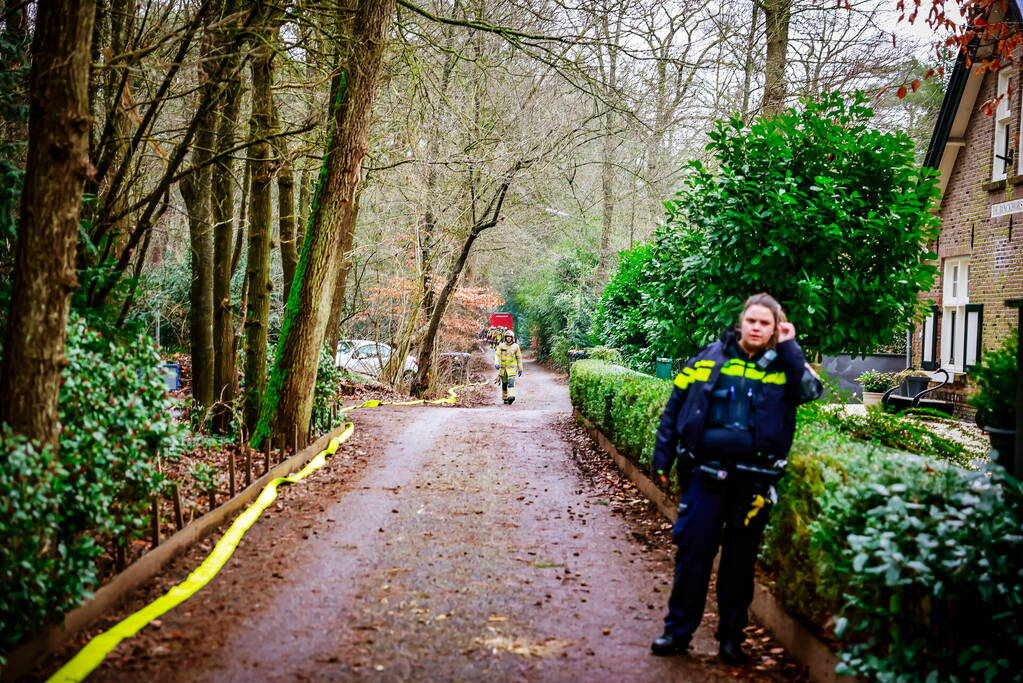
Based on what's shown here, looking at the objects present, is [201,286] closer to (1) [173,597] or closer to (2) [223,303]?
(2) [223,303]

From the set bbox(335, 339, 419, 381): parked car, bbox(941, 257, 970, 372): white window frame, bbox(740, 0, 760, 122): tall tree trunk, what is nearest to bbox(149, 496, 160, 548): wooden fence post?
bbox(740, 0, 760, 122): tall tree trunk

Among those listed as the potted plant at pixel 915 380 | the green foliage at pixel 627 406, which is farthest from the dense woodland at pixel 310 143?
the potted plant at pixel 915 380

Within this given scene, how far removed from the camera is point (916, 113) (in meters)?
31.7

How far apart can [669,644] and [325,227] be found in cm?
807

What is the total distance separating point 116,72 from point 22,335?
5.26 m

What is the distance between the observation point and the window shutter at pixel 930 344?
18.8 meters

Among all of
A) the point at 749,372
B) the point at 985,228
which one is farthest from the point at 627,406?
the point at 985,228

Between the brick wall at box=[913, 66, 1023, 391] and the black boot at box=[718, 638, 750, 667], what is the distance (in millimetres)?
12852

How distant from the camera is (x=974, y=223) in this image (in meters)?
17.2

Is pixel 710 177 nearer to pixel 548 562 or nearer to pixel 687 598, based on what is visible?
pixel 548 562

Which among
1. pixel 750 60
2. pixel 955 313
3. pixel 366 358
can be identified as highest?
pixel 750 60

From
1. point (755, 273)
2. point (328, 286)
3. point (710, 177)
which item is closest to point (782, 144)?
point (710, 177)

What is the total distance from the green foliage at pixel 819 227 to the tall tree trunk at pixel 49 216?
5.51m

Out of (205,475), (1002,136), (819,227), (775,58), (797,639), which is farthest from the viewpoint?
(1002,136)
